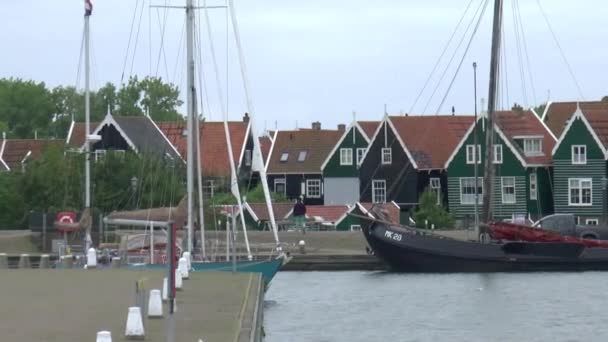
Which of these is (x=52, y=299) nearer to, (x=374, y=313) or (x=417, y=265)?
(x=374, y=313)

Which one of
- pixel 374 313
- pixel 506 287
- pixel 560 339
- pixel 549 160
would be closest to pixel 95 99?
pixel 549 160

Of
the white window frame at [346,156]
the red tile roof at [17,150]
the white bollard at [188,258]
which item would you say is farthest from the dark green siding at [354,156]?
the white bollard at [188,258]

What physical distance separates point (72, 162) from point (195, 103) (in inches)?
1125

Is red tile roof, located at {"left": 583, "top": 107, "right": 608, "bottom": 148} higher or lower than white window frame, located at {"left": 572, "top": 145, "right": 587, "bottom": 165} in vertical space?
higher

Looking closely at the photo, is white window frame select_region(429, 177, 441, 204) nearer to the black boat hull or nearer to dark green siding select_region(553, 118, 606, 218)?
dark green siding select_region(553, 118, 606, 218)

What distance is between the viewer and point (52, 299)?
1298 inches

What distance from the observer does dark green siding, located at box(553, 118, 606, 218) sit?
8762cm

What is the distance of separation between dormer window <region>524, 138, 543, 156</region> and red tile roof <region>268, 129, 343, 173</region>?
15530mm

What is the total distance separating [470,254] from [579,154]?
26815mm

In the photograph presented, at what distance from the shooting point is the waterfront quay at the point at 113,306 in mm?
25312

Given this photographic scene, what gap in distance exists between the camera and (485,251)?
62844 mm

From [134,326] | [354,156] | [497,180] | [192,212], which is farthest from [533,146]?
[134,326]

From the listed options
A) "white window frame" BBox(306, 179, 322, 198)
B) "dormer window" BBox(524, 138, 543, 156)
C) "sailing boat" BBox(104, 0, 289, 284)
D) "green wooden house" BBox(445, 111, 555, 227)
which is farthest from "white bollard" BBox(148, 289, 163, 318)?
"white window frame" BBox(306, 179, 322, 198)

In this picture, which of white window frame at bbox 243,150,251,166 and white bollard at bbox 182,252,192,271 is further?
white window frame at bbox 243,150,251,166
